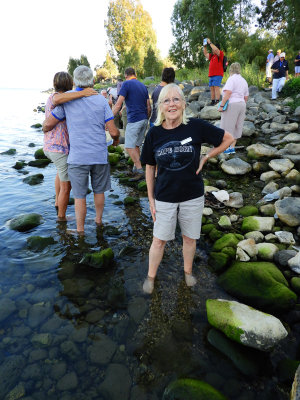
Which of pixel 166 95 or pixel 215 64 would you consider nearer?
pixel 166 95

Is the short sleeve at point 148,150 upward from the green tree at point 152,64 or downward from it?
downward

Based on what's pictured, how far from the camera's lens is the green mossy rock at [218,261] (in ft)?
11.3

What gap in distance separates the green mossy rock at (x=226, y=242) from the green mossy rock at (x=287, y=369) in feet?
5.25

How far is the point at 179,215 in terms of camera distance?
2.79 metres

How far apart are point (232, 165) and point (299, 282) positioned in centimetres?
374

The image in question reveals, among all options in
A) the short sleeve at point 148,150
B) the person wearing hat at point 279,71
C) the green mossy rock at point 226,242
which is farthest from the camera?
the person wearing hat at point 279,71

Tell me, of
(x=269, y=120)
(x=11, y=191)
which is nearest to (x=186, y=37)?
(x=269, y=120)

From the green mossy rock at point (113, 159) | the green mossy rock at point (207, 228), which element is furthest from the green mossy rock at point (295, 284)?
the green mossy rock at point (113, 159)

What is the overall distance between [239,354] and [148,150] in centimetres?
210

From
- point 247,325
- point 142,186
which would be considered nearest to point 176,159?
point 247,325

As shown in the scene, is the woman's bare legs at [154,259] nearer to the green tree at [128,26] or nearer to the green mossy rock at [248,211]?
the green mossy rock at [248,211]

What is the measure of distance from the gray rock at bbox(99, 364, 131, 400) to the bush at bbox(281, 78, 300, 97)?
583 inches

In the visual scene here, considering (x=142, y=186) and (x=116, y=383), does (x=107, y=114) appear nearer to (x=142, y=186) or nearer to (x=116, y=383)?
→ (x=142, y=186)

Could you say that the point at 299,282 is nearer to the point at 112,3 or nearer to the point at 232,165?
the point at 232,165
